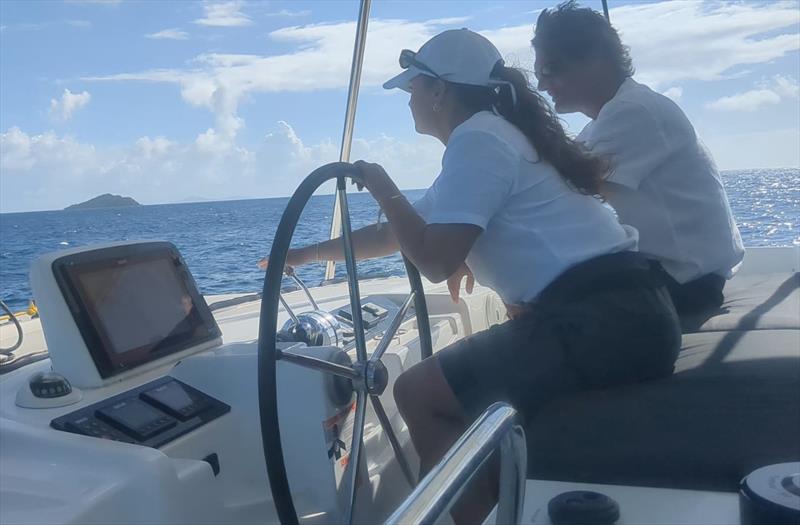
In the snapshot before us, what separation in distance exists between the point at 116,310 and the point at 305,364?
439 mm

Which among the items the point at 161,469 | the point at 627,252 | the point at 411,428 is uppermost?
the point at 627,252

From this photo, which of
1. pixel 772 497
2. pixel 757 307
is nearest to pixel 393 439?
pixel 772 497

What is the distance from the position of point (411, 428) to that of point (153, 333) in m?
0.55

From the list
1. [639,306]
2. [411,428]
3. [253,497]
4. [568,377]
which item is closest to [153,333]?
[253,497]

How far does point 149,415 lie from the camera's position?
1.46 m

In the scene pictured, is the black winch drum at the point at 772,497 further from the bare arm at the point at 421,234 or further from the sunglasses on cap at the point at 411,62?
the sunglasses on cap at the point at 411,62

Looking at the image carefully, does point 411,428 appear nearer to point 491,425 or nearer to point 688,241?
point 491,425

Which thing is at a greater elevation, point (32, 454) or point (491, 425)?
point (491, 425)

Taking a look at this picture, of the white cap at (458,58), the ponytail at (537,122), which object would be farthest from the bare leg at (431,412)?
the white cap at (458,58)

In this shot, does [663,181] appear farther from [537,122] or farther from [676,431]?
[676,431]

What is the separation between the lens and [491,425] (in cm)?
83

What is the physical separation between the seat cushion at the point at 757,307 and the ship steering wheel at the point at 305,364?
91cm

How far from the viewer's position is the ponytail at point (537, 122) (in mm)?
1668

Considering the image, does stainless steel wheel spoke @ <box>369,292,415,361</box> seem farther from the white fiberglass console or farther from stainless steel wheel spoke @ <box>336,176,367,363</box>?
the white fiberglass console
